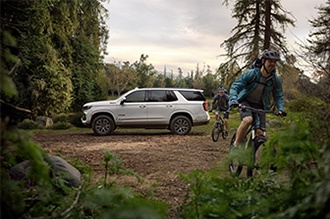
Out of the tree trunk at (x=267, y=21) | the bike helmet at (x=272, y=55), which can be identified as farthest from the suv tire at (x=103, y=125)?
the tree trunk at (x=267, y=21)

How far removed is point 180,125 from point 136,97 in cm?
242

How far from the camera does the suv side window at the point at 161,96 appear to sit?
14.2 metres

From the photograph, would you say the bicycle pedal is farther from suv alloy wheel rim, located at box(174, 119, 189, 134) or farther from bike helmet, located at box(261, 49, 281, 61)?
suv alloy wheel rim, located at box(174, 119, 189, 134)

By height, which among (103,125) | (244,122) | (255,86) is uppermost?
(255,86)

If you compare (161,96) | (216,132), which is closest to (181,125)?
(161,96)

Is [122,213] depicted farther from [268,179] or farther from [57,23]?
[57,23]

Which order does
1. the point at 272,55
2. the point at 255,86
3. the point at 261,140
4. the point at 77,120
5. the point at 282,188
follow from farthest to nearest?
the point at 77,120, the point at 255,86, the point at 261,140, the point at 272,55, the point at 282,188

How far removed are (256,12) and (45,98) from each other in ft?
51.6

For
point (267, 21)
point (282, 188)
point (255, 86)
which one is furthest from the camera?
point (267, 21)

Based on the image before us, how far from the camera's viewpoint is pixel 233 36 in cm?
2222

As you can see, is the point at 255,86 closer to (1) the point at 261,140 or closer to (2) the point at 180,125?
(1) the point at 261,140

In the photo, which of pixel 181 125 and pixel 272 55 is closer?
pixel 272 55

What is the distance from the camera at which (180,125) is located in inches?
556

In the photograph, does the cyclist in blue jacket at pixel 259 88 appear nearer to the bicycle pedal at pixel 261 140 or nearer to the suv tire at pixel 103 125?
the bicycle pedal at pixel 261 140
